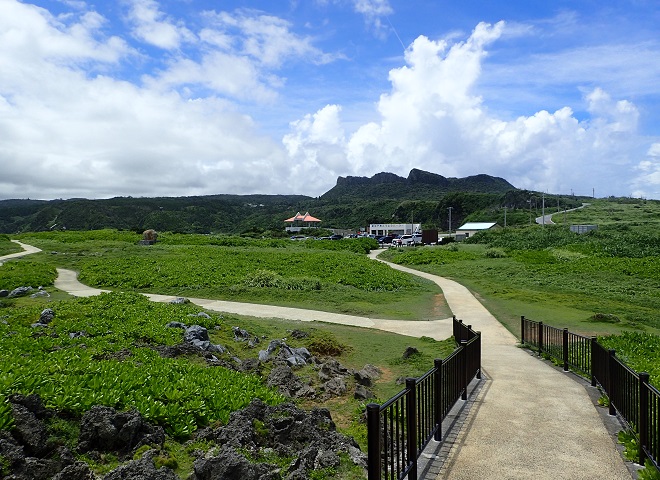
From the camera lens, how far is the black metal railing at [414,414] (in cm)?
437

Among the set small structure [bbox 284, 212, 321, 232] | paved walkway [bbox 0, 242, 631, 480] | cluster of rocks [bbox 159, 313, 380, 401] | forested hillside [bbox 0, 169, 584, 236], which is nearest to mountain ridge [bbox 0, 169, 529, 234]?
forested hillside [bbox 0, 169, 584, 236]

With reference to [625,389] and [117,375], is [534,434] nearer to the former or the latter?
[625,389]

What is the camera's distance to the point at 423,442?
6.05 meters

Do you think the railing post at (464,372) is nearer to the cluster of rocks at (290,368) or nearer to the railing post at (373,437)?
the cluster of rocks at (290,368)

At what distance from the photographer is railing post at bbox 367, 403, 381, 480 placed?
4270 mm

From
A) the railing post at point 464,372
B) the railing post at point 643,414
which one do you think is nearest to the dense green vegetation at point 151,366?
the railing post at point 464,372

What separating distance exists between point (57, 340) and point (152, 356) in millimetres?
2068

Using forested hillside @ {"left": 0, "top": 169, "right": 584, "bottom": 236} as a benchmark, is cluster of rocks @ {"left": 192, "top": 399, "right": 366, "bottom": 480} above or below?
below

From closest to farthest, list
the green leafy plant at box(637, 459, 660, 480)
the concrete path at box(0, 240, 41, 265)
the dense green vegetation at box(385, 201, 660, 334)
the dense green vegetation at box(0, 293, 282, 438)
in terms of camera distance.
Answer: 1. the green leafy plant at box(637, 459, 660, 480)
2. the dense green vegetation at box(0, 293, 282, 438)
3. the dense green vegetation at box(385, 201, 660, 334)
4. the concrete path at box(0, 240, 41, 265)

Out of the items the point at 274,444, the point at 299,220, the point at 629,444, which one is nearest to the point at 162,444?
the point at 274,444

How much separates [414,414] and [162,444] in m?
2.91

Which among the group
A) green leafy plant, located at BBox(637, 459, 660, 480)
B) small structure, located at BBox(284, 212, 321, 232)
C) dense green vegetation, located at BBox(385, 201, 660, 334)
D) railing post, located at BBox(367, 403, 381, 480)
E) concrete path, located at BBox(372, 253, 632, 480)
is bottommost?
dense green vegetation, located at BBox(385, 201, 660, 334)

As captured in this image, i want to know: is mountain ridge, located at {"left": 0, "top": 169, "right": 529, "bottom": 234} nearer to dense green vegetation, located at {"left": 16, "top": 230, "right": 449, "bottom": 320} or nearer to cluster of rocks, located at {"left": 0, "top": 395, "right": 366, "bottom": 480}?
dense green vegetation, located at {"left": 16, "top": 230, "right": 449, "bottom": 320}

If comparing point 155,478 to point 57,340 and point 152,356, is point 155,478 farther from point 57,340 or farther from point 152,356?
point 57,340
